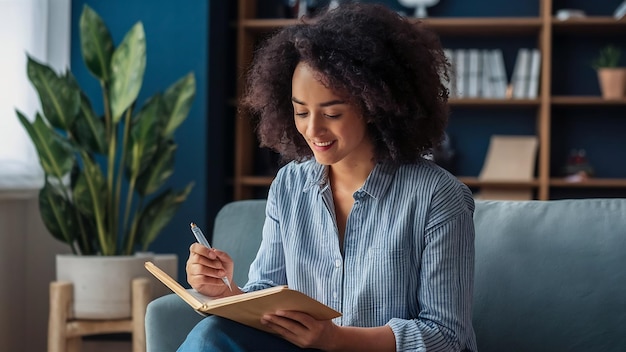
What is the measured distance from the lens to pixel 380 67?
1662mm

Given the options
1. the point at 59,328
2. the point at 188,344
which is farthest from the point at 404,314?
the point at 59,328

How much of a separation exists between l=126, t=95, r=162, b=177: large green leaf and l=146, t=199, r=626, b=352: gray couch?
53.5 inches

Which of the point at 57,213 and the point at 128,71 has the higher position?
the point at 128,71

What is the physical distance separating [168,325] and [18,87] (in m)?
1.82

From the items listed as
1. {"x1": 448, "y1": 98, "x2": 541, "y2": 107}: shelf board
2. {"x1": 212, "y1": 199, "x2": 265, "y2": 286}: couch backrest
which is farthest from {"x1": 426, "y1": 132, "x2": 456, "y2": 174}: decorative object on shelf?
{"x1": 212, "y1": 199, "x2": 265, "y2": 286}: couch backrest

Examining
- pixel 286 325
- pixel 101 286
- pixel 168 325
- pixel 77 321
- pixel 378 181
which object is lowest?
pixel 77 321

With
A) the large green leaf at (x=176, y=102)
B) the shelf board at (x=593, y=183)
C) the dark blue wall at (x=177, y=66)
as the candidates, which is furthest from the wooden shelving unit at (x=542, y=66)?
the large green leaf at (x=176, y=102)

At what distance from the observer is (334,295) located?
1.73m

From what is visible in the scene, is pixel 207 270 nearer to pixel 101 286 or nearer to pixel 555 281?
pixel 555 281

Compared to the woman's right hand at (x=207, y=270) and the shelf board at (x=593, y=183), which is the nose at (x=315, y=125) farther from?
the shelf board at (x=593, y=183)

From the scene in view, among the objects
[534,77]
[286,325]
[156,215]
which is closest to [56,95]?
[156,215]

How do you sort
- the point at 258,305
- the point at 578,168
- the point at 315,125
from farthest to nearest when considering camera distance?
the point at 578,168
the point at 315,125
the point at 258,305

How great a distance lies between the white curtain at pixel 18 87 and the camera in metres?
3.35

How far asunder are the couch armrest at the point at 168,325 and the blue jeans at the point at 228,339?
1.31 ft
